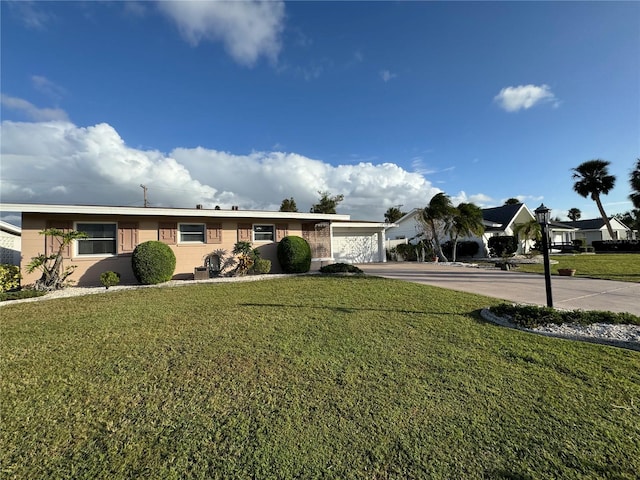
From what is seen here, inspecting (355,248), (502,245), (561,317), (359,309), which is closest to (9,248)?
(359,309)

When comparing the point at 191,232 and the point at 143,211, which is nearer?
the point at 143,211

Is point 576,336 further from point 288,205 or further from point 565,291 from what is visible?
point 288,205

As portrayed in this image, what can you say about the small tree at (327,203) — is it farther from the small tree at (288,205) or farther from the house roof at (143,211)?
the house roof at (143,211)

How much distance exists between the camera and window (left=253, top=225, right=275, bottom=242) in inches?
522

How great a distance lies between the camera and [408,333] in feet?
15.6

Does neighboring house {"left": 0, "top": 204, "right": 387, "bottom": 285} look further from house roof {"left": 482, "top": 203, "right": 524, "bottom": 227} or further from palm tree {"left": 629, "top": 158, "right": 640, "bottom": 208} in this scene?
palm tree {"left": 629, "top": 158, "right": 640, "bottom": 208}

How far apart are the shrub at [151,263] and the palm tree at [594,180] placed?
130 ft

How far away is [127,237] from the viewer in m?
10.9

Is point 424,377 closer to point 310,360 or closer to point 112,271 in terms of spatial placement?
point 310,360

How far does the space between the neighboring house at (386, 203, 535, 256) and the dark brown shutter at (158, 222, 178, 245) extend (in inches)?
611

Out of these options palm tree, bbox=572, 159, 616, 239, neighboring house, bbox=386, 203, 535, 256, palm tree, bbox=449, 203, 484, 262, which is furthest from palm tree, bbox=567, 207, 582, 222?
palm tree, bbox=449, 203, 484, 262

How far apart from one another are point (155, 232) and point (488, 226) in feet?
77.7

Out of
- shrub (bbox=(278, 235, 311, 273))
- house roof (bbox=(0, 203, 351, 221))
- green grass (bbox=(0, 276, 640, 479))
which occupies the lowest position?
green grass (bbox=(0, 276, 640, 479))

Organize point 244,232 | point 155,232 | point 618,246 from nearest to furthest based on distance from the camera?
point 155,232
point 244,232
point 618,246
